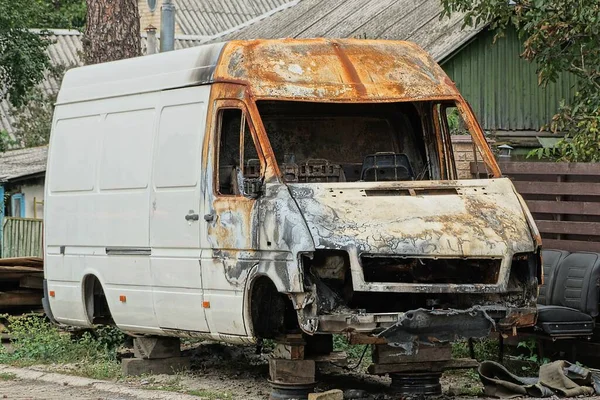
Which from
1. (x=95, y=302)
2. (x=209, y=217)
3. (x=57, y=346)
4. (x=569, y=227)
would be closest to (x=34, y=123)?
(x=57, y=346)

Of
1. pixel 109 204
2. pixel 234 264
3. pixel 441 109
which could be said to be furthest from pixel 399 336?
pixel 109 204

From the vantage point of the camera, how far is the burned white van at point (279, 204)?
9.53m

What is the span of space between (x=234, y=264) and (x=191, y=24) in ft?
123

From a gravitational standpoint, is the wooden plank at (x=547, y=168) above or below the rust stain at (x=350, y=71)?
below

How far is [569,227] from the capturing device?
12.0m

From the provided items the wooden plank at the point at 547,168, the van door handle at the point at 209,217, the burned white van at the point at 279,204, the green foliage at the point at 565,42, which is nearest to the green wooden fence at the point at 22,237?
the green foliage at the point at 565,42

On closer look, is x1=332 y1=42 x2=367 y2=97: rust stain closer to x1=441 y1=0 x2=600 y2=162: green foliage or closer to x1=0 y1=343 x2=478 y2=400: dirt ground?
x1=0 y1=343 x2=478 y2=400: dirt ground

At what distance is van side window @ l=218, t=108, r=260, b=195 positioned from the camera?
10.6 metres

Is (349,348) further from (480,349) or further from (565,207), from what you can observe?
(565,207)

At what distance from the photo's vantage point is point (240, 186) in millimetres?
10266

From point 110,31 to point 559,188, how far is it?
6.70m

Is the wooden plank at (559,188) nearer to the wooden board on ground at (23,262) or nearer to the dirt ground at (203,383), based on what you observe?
the dirt ground at (203,383)

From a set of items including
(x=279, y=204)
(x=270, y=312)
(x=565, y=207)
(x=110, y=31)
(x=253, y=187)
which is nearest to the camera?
(x=279, y=204)

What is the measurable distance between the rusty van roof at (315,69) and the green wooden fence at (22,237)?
10709 millimetres
